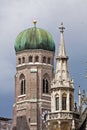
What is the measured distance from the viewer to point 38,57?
536 feet

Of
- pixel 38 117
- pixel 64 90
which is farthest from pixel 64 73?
pixel 38 117

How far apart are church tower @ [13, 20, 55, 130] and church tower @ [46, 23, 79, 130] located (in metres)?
67.8

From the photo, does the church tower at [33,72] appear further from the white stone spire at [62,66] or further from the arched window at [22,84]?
the white stone spire at [62,66]

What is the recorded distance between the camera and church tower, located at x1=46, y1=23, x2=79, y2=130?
86.3 metres

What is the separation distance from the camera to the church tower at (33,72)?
159 m

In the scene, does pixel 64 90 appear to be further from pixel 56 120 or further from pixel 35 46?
pixel 35 46

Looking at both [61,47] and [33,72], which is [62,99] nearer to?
[61,47]

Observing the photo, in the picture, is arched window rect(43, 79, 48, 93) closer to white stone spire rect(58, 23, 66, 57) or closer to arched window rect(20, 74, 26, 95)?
arched window rect(20, 74, 26, 95)

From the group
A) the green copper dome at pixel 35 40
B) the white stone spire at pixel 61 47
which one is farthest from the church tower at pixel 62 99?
the green copper dome at pixel 35 40

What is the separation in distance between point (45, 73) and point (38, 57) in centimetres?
422

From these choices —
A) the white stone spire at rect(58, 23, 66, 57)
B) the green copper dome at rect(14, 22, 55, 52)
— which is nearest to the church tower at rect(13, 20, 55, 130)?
the green copper dome at rect(14, 22, 55, 52)

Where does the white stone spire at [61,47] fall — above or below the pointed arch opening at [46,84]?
below

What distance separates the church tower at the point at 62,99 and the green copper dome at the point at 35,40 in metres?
70.6

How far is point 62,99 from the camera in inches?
3484
